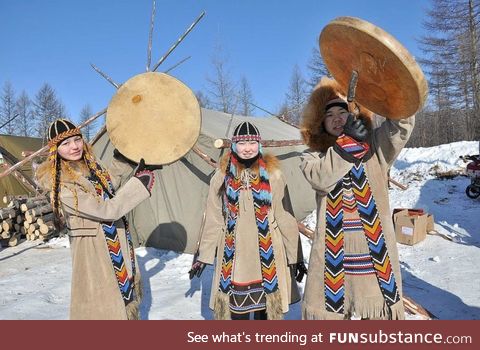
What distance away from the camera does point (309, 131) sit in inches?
83.8

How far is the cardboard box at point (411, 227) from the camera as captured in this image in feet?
19.9

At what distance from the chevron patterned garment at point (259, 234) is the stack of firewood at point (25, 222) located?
6240 millimetres

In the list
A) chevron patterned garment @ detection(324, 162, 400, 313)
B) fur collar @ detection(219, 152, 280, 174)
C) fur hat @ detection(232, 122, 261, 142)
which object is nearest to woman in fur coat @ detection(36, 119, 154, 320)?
fur collar @ detection(219, 152, 280, 174)

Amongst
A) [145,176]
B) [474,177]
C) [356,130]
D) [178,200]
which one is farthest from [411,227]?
[145,176]

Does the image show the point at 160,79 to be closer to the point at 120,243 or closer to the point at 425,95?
the point at 120,243

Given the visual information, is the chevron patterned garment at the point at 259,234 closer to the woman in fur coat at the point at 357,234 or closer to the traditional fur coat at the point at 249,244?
the traditional fur coat at the point at 249,244

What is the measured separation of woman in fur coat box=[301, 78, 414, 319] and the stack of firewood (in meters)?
7.02

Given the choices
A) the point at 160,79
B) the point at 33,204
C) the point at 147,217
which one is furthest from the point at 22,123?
the point at 160,79

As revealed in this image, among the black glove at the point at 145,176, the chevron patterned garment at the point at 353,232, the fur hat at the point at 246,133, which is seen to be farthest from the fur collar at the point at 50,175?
the chevron patterned garment at the point at 353,232

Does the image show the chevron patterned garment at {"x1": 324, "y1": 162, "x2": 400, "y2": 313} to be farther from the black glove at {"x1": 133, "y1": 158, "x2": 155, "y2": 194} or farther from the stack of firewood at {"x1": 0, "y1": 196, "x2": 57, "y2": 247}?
the stack of firewood at {"x1": 0, "y1": 196, "x2": 57, "y2": 247}

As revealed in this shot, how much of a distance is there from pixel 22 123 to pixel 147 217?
132 feet

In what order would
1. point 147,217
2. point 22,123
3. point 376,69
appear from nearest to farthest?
point 376,69 < point 147,217 < point 22,123

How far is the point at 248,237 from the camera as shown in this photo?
8.14 ft

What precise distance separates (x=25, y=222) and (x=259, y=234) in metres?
6.80
